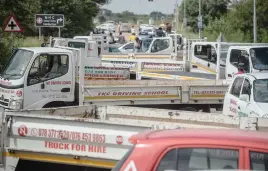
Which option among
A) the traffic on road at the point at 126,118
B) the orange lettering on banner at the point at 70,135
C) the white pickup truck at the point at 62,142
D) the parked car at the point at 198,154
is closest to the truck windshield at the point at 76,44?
the traffic on road at the point at 126,118

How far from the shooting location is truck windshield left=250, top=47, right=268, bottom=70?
16.9 meters

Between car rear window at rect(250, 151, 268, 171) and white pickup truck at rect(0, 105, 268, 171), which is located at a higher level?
car rear window at rect(250, 151, 268, 171)

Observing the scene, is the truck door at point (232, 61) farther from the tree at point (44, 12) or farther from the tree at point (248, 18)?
the tree at point (248, 18)

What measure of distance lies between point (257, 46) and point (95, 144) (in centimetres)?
1123

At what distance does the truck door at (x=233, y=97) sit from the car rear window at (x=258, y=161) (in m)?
7.12

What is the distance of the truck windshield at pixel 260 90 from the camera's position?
11213 millimetres

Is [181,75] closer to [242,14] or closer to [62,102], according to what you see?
[62,102]

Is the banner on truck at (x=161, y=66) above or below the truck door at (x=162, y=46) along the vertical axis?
below

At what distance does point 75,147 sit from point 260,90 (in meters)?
5.23

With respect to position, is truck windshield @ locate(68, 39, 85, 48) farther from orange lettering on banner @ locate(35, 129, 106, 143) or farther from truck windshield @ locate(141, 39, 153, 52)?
orange lettering on banner @ locate(35, 129, 106, 143)

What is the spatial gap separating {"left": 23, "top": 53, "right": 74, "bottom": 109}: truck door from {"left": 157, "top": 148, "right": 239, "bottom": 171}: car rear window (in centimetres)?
935

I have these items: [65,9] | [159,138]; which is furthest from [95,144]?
[65,9]

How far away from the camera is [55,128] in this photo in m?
7.36

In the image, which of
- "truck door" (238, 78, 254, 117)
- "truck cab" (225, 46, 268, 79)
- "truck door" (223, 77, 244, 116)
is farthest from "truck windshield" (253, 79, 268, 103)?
"truck cab" (225, 46, 268, 79)
